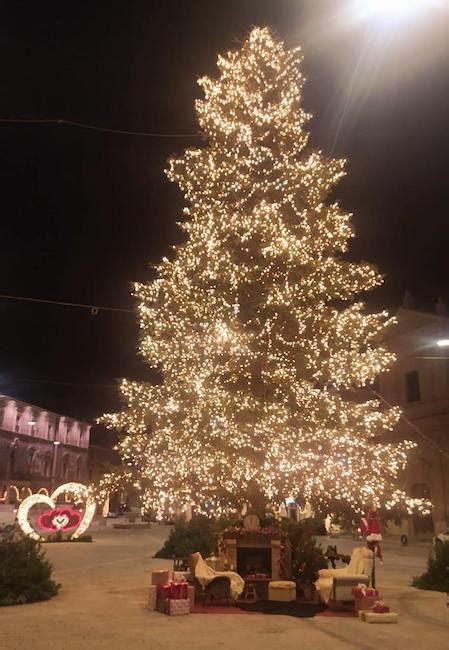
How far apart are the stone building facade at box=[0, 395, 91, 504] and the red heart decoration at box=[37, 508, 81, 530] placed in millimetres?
35856

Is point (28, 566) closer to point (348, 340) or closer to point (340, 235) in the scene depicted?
point (348, 340)

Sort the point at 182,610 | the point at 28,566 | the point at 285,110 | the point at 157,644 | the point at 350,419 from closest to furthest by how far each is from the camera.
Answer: the point at 157,644 < the point at 182,610 < the point at 28,566 < the point at 350,419 < the point at 285,110

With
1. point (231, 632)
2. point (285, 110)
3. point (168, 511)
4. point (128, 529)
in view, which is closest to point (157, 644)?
point (231, 632)

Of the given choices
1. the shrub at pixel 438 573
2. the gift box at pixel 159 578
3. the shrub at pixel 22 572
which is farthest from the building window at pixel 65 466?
the gift box at pixel 159 578

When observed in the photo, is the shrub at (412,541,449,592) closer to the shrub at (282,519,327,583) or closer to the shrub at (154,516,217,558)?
the shrub at (282,519,327,583)

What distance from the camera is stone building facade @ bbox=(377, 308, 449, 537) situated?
2923 cm

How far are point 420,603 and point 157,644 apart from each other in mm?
6367

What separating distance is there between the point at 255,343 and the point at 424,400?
19603 millimetres

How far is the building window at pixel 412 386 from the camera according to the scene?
1268 inches

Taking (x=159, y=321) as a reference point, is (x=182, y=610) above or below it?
below

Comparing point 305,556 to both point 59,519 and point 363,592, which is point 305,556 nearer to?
point 363,592

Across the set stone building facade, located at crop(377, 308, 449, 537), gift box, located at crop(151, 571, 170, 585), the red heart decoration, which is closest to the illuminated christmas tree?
gift box, located at crop(151, 571, 170, 585)

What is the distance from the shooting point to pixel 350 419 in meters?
14.0

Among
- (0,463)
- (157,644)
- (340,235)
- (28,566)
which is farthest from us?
(0,463)
